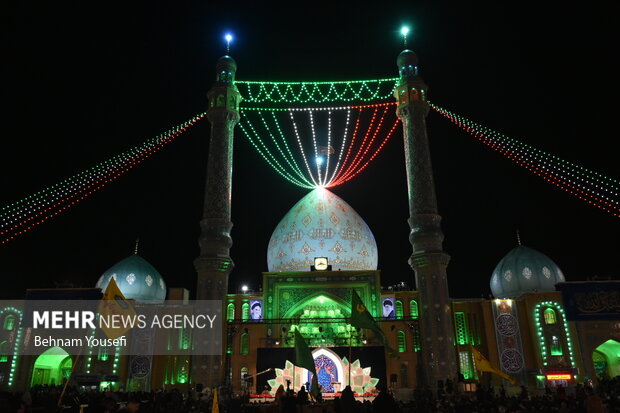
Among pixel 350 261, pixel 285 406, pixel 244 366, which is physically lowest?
pixel 285 406

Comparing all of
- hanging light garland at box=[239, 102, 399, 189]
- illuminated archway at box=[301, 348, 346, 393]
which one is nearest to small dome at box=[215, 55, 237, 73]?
hanging light garland at box=[239, 102, 399, 189]

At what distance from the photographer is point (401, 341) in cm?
2494

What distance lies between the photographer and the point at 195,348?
22062 millimetres

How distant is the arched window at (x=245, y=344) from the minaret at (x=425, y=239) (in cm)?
795

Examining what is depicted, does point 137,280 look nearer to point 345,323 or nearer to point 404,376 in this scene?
point 345,323

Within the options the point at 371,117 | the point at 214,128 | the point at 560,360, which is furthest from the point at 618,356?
the point at 214,128

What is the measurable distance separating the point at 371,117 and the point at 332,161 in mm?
4591

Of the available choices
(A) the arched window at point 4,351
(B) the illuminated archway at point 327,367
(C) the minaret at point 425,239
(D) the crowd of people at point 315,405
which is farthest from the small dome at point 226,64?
(A) the arched window at point 4,351

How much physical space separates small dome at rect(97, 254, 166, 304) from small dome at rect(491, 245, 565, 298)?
20618 mm

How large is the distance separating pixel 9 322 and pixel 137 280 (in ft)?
22.5

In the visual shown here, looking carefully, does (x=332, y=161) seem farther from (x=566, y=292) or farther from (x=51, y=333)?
(x=51, y=333)

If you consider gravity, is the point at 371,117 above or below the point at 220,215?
above

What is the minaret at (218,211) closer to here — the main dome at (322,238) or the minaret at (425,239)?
the main dome at (322,238)

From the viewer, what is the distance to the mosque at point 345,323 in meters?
22.8
